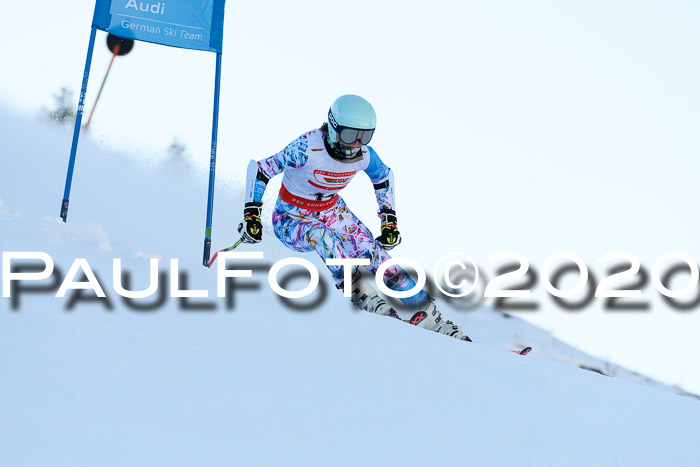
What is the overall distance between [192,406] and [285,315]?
1.14m

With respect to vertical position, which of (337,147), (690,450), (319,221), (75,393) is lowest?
(690,450)

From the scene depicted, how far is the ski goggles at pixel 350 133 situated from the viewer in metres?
4.88

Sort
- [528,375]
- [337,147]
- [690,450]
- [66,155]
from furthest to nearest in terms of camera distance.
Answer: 1. [66,155]
2. [337,147]
3. [528,375]
4. [690,450]

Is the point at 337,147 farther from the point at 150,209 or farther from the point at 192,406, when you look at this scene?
the point at 150,209

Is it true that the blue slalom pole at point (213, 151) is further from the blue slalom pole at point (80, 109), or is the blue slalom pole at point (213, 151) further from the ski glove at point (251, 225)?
the ski glove at point (251, 225)

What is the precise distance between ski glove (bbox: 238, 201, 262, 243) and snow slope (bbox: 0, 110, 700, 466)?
0.98 meters

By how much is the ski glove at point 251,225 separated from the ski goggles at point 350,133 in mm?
790

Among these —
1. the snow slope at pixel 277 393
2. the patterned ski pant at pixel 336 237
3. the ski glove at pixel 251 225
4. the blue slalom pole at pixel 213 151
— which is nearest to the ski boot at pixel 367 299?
the patterned ski pant at pixel 336 237

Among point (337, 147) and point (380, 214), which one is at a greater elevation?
point (337, 147)

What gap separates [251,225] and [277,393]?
2.63m

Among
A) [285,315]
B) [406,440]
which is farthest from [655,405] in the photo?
[285,315]

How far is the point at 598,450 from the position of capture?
261 centimetres

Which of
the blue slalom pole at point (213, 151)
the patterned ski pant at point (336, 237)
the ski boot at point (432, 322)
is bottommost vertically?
the ski boot at point (432, 322)

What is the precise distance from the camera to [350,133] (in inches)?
193
